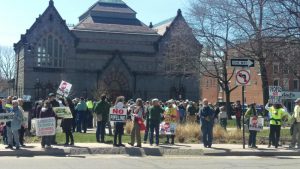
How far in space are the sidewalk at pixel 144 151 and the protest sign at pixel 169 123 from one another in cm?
100

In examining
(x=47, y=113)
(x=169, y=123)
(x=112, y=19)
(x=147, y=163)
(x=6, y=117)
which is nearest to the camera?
(x=147, y=163)

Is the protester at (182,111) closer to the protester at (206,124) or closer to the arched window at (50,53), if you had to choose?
the protester at (206,124)

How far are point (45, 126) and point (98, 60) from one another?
50.5 m

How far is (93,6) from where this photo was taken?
2963 inches

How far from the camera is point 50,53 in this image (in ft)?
217

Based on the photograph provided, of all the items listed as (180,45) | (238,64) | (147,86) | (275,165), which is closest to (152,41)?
(147,86)

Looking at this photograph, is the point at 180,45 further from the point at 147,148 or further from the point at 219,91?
the point at 219,91

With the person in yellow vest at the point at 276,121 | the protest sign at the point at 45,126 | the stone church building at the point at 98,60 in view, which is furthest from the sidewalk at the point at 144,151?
the stone church building at the point at 98,60

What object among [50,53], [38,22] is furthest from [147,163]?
[38,22]

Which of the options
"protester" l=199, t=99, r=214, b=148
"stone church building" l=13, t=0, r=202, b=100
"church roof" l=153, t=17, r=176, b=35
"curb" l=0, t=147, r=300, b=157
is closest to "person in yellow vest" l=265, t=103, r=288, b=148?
"curb" l=0, t=147, r=300, b=157

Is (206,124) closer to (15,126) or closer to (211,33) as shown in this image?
(15,126)

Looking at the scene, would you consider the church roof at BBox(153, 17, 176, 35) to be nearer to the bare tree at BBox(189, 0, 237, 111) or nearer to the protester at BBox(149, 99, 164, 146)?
the bare tree at BBox(189, 0, 237, 111)

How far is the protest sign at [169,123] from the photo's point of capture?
19.8 metres

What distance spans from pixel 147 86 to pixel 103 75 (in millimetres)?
6570
